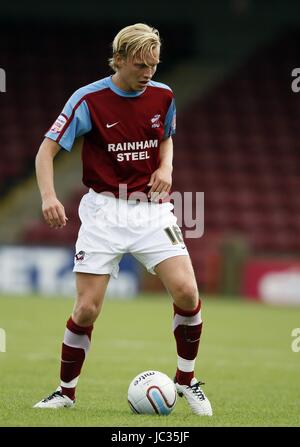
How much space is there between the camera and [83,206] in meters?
6.62

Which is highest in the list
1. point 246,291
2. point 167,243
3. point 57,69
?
point 57,69

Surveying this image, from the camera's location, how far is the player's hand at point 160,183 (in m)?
6.48

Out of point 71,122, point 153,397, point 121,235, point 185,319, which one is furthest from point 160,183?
point 153,397

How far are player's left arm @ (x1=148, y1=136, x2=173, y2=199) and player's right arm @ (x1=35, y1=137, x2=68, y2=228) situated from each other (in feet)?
1.94

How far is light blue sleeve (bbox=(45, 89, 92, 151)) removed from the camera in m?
6.40

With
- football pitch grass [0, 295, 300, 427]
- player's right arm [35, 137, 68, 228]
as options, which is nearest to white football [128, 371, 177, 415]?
football pitch grass [0, 295, 300, 427]

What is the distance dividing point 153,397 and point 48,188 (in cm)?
135

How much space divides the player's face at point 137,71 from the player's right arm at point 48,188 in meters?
0.56

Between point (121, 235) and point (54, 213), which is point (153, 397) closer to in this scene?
point (121, 235)

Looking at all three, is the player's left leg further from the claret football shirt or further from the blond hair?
the blond hair

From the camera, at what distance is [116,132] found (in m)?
6.52

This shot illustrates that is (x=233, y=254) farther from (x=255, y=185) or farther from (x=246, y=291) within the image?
(x=255, y=185)

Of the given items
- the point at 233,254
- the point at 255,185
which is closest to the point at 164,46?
the point at 255,185
